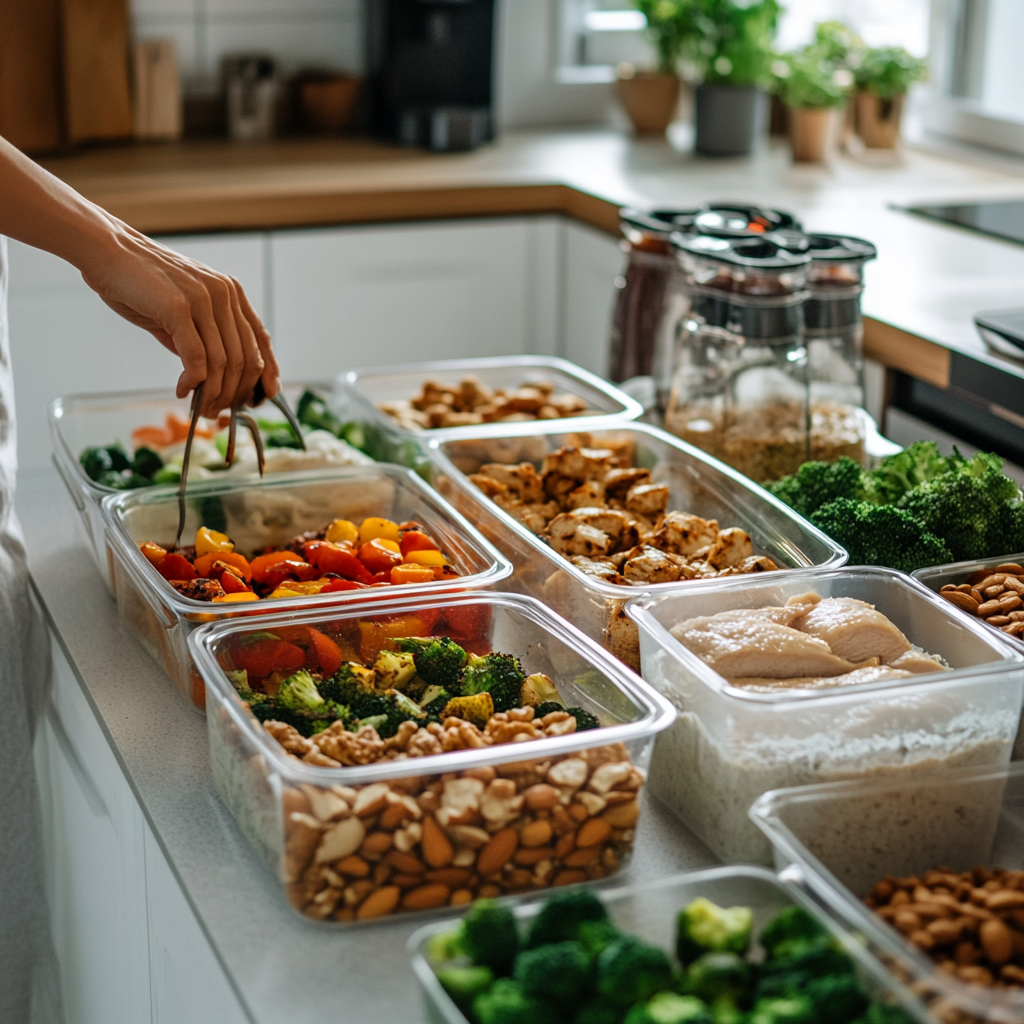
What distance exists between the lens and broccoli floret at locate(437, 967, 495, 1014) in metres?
0.74

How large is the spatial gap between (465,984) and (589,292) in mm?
2203

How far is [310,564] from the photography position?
50.5 inches

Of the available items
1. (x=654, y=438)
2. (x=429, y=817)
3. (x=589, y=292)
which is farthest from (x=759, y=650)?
(x=589, y=292)

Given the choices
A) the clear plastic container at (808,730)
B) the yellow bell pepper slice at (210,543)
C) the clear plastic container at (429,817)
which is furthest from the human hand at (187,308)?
the clear plastic container at (808,730)

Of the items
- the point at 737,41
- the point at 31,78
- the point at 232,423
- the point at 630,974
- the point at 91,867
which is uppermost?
the point at 737,41

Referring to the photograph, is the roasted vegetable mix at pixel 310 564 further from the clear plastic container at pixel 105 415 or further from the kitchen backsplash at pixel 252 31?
the kitchen backsplash at pixel 252 31

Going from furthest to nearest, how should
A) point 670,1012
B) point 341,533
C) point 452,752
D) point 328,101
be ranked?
1. point 328,101
2. point 341,533
3. point 452,752
4. point 670,1012

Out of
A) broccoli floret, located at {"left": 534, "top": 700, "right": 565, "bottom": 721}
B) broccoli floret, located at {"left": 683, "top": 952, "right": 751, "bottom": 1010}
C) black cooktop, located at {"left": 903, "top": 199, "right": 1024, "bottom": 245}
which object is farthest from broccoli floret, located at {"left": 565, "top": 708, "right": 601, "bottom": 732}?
black cooktop, located at {"left": 903, "top": 199, "right": 1024, "bottom": 245}

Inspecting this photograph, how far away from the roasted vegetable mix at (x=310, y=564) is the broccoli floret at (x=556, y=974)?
19.4 inches

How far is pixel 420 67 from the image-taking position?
312 centimetres

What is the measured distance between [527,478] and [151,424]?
0.54 m

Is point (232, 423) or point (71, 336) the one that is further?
point (71, 336)

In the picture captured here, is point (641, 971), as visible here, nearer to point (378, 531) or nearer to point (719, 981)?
point (719, 981)

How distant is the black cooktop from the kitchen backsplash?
4.99 feet
